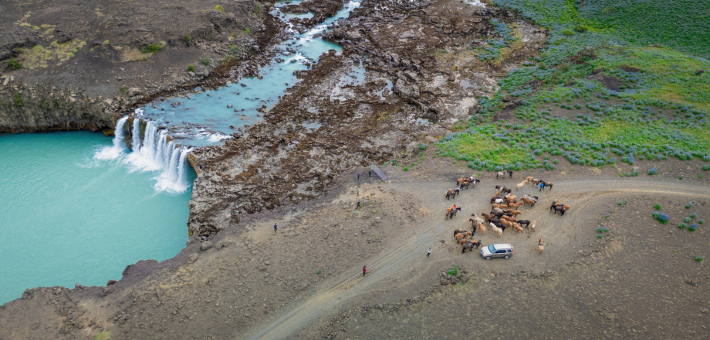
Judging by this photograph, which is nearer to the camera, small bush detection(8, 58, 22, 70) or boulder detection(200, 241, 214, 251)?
boulder detection(200, 241, 214, 251)

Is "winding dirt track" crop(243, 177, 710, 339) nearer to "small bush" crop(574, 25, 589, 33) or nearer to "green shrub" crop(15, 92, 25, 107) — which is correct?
"small bush" crop(574, 25, 589, 33)

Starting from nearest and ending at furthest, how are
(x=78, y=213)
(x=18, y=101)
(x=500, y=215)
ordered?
(x=500, y=215)
(x=78, y=213)
(x=18, y=101)

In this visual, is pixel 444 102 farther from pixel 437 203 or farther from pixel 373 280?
pixel 373 280

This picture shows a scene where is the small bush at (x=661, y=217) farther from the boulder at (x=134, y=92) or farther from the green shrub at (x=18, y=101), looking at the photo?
the green shrub at (x=18, y=101)

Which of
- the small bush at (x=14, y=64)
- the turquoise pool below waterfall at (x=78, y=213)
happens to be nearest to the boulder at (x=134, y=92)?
the turquoise pool below waterfall at (x=78, y=213)

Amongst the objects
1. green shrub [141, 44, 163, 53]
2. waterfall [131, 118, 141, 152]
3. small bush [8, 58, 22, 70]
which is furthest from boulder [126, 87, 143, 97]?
small bush [8, 58, 22, 70]

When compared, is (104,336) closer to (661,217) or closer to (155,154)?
(155,154)

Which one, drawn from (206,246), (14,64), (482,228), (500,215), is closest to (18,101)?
(14,64)

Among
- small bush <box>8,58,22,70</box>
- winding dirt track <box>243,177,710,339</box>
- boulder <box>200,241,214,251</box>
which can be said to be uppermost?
small bush <box>8,58,22,70</box>
